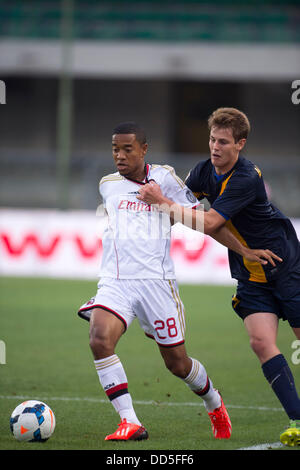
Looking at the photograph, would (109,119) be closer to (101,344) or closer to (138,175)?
(138,175)

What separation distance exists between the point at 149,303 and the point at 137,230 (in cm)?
51

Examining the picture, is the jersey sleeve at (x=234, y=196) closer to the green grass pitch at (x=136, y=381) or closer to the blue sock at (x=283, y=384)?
the blue sock at (x=283, y=384)

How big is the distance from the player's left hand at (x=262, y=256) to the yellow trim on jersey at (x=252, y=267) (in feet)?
0.18

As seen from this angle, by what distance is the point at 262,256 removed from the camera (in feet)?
18.5

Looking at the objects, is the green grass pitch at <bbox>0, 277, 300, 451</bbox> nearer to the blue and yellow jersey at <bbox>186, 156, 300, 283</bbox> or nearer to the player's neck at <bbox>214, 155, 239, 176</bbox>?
the blue and yellow jersey at <bbox>186, 156, 300, 283</bbox>

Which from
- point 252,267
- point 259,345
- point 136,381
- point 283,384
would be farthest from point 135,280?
point 136,381

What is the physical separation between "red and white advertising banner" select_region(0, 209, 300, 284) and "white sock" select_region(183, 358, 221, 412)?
445 inches

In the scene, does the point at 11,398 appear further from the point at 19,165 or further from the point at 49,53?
the point at 49,53

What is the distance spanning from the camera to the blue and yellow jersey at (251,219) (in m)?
5.53

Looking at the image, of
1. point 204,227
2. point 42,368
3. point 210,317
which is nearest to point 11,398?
point 42,368

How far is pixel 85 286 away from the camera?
16.8m

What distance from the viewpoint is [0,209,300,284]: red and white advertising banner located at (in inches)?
687

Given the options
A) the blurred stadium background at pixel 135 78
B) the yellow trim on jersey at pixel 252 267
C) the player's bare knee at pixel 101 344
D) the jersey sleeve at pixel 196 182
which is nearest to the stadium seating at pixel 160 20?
the blurred stadium background at pixel 135 78
